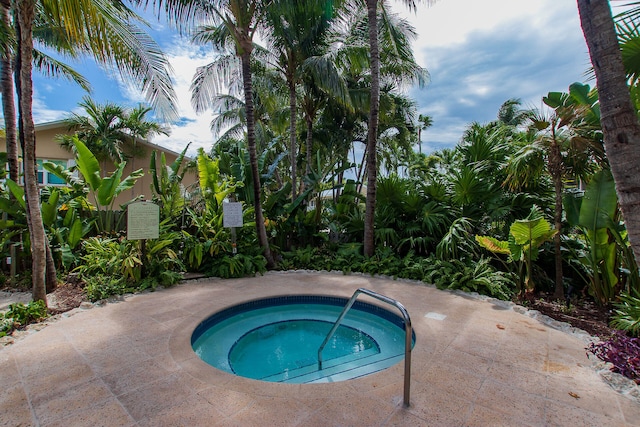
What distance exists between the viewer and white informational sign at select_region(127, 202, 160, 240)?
567 cm

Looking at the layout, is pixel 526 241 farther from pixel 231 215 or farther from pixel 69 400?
pixel 69 400

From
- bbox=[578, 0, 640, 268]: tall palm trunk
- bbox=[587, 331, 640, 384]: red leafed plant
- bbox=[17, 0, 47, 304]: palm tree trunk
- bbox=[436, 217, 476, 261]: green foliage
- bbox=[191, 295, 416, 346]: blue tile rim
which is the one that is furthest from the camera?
bbox=[436, 217, 476, 261]: green foliage

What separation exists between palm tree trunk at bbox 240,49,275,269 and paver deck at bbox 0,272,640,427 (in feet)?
12.0

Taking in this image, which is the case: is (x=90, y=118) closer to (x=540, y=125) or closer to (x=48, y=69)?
(x=48, y=69)

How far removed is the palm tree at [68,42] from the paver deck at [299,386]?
4.55 ft

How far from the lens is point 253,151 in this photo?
7617 mm

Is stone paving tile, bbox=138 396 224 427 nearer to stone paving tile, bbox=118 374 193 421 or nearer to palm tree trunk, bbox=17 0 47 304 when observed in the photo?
stone paving tile, bbox=118 374 193 421

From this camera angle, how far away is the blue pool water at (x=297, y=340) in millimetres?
3795

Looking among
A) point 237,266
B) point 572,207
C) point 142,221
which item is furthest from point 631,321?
point 142,221

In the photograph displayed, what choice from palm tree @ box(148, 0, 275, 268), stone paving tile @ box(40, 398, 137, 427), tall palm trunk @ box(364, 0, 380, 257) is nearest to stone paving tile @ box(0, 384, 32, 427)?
stone paving tile @ box(40, 398, 137, 427)

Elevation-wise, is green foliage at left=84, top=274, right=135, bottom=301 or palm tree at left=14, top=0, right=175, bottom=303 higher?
palm tree at left=14, top=0, right=175, bottom=303

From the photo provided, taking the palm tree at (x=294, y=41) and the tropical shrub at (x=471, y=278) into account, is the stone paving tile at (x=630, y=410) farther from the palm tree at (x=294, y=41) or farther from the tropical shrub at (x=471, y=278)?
the palm tree at (x=294, y=41)

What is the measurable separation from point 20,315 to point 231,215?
3.85 m

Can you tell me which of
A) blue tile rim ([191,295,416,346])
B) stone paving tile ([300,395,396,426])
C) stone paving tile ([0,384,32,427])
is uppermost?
stone paving tile ([0,384,32,427])
